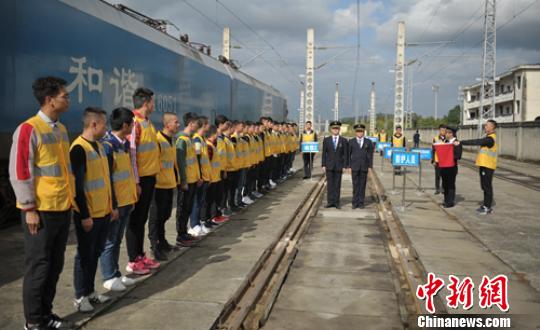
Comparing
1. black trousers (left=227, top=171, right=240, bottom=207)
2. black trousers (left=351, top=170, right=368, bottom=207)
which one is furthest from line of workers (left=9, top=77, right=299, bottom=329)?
black trousers (left=351, top=170, right=368, bottom=207)

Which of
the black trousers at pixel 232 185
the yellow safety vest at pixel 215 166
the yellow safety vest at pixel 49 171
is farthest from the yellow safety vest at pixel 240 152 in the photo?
the yellow safety vest at pixel 49 171

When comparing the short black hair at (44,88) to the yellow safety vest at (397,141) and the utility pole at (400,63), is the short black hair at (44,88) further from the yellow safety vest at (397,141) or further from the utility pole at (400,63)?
the utility pole at (400,63)

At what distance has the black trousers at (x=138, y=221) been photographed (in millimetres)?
5602

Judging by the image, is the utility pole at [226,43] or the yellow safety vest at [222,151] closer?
the yellow safety vest at [222,151]

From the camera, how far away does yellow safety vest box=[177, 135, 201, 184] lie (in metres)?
6.91

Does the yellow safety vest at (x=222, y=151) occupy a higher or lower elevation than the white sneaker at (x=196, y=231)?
higher

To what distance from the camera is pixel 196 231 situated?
7.65 metres

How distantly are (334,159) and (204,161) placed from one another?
4110 millimetres

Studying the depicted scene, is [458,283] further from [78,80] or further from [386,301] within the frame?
[78,80]

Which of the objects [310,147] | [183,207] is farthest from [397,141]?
[183,207]

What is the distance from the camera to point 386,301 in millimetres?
4840

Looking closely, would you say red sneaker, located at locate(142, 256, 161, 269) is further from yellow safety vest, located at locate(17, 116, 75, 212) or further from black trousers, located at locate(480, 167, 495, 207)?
black trousers, located at locate(480, 167, 495, 207)

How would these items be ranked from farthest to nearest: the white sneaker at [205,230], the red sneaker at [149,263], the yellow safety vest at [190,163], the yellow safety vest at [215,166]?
the yellow safety vest at [215,166], the white sneaker at [205,230], the yellow safety vest at [190,163], the red sneaker at [149,263]

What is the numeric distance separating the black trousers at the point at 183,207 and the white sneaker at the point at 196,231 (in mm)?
531
